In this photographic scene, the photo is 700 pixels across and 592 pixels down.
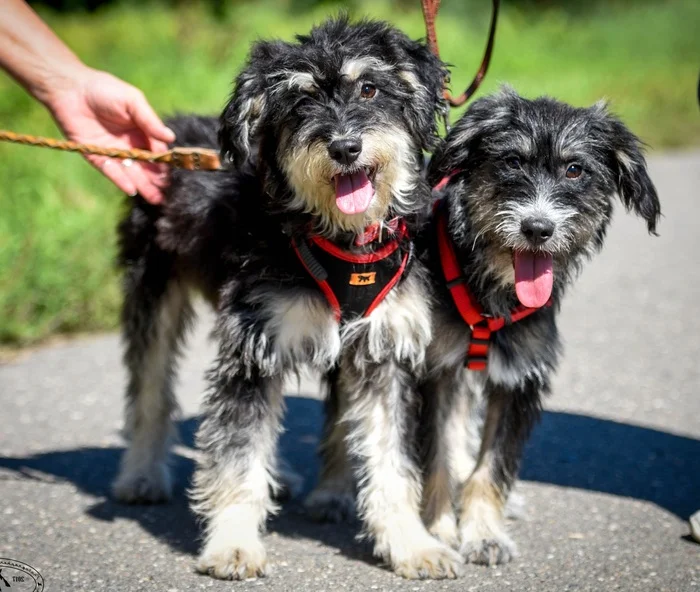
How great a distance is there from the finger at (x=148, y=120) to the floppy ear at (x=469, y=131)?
4.97 feet

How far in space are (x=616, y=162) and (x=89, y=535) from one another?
9.54 ft

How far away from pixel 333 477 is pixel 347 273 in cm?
132

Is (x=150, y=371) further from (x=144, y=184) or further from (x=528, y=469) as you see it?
(x=528, y=469)

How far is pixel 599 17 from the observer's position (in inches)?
1336

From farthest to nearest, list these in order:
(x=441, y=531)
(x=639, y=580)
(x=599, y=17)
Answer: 1. (x=599, y=17)
2. (x=441, y=531)
3. (x=639, y=580)

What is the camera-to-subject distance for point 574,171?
3783mm

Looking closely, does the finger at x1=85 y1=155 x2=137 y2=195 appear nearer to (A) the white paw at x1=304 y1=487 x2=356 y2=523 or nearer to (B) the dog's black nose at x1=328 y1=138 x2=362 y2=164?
(B) the dog's black nose at x1=328 y1=138 x2=362 y2=164

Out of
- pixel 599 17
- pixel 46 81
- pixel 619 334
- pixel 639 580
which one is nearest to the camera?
pixel 639 580

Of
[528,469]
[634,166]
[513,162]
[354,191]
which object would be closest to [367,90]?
[354,191]

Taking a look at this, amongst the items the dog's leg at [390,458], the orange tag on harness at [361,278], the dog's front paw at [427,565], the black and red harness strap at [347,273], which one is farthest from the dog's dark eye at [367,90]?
the dog's front paw at [427,565]

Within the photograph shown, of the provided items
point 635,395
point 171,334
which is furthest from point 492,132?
point 635,395

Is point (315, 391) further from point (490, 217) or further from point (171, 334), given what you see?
point (490, 217)

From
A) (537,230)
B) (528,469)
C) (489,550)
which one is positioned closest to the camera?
(537,230)

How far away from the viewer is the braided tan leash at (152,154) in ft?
14.4
